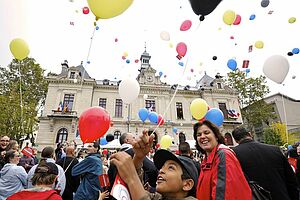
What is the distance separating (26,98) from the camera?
2055 cm

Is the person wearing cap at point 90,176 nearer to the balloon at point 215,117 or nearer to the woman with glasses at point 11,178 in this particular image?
the woman with glasses at point 11,178

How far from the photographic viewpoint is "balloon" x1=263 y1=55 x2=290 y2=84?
13.7 feet

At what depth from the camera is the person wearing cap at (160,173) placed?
953 mm

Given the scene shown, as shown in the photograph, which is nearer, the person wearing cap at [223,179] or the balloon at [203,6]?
the person wearing cap at [223,179]

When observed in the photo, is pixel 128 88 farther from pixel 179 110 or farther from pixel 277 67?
pixel 179 110

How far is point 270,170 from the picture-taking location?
208 centimetres

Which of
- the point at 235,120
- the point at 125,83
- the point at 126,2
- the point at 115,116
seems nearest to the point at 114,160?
the point at 126,2

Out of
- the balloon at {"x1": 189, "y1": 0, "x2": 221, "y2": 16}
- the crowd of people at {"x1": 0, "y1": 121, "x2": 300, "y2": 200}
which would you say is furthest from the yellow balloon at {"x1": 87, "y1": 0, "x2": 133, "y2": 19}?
the crowd of people at {"x1": 0, "y1": 121, "x2": 300, "y2": 200}

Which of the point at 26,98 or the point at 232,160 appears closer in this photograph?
the point at 232,160

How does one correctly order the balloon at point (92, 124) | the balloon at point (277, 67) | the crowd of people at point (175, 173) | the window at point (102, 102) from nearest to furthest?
the crowd of people at point (175, 173), the balloon at point (92, 124), the balloon at point (277, 67), the window at point (102, 102)

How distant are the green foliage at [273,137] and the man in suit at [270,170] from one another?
2717cm

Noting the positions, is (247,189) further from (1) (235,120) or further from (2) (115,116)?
(1) (235,120)

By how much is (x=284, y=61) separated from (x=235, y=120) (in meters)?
21.4

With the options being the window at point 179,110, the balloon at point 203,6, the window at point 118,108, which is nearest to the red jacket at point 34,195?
the balloon at point 203,6
